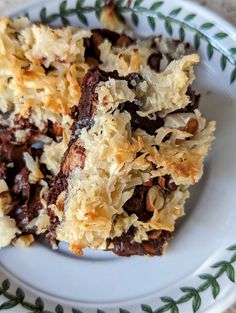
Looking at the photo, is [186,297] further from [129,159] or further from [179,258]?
[129,159]

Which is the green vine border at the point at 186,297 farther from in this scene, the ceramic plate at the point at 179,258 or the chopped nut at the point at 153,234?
the chopped nut at the point at 153,234

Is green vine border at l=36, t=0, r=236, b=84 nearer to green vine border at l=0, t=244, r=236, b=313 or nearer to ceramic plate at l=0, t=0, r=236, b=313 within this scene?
ceramic plate at l=0, t=0, r=236, b=313

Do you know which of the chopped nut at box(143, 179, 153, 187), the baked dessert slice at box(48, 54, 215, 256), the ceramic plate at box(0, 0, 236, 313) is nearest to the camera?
the baked dessert slice at box(48, 54, 215, 256)

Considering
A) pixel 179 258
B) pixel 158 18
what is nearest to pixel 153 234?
pixel 179 258

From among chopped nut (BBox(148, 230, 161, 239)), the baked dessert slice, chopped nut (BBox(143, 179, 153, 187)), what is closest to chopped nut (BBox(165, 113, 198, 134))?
the baked dessert slice

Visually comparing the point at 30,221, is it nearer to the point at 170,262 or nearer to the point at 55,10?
the point at 170,262
